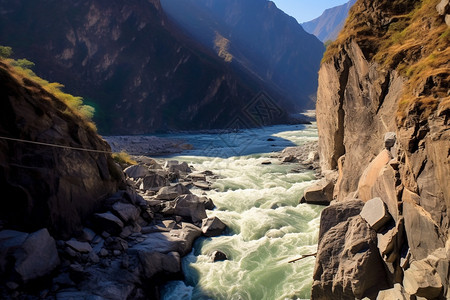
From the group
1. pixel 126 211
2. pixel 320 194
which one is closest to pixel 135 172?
pixel 126 211

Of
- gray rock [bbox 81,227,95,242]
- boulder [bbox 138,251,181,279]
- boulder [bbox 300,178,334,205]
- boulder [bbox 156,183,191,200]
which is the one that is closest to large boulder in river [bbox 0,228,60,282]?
gray rock [bbox 81,227,95,242]

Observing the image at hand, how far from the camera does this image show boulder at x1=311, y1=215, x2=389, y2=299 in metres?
5.77

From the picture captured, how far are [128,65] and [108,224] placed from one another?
87.8 meters

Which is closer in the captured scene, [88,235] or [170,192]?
[88,235]

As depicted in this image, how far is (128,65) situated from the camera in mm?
87438

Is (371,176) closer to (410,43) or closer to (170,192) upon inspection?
(410,43)

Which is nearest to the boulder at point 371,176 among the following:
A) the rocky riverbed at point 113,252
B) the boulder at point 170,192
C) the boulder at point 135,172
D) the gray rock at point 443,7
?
the gray rock at point 443,7

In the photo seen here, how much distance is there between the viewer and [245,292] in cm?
774

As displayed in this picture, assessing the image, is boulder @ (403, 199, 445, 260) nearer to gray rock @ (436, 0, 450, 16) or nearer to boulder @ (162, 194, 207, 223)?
gray rock @ (436, 0, 450, 16)

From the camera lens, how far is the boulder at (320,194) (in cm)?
1324

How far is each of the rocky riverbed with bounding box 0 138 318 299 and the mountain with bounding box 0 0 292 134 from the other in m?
60.9

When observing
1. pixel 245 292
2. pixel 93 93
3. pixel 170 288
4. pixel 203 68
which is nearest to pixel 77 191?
pixel 170 288

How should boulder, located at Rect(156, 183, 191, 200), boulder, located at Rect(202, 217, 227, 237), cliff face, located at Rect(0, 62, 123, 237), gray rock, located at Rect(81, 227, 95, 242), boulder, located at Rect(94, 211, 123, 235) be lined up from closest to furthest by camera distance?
cliff face, located at Rect(0, 62, 123, 237)
gray rock, located at Rect(81, 227, 95, 242)
boulder, located at Rect(94, 211, 123, 235)
boulder, located at Rect(202, 217, 227, 237)
boulder, located at Rect(156, 183, 191, 200)

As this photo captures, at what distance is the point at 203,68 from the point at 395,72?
90.8 meters
